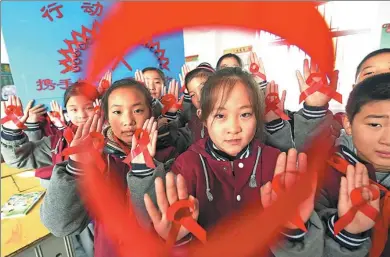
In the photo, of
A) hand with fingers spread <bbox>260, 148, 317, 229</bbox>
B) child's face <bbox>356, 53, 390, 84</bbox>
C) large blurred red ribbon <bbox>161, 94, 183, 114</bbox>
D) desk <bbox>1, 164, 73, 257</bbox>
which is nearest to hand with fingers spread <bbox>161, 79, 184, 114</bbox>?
large blurred red ribbon <bbox>161, 94, 183, 114</bbox>

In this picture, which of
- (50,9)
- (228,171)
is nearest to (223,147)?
(228,171)

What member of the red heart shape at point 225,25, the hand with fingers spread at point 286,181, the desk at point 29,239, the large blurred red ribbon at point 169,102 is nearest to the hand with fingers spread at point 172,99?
the large blurred red ribbon at point 169,102

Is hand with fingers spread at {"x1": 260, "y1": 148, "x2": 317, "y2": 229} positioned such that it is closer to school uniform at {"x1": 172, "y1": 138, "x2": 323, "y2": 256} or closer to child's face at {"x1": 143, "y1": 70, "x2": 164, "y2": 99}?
school uniform at {"x1": 172, "y1": 138, "x2": 323, "y2": 256}

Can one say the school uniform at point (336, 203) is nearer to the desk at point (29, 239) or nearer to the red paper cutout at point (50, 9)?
the red paper cutout at point (50, 9)

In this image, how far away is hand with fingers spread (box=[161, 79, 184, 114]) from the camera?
47cm

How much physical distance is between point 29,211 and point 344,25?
3.13 ft

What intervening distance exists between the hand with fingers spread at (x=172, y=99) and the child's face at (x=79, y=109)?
13 cm

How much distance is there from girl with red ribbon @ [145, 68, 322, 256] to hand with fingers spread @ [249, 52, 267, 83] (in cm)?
4

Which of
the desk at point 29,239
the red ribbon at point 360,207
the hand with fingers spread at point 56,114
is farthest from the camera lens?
the desk at point 29,239

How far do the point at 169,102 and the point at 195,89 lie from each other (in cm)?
6

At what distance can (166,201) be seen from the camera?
1.21ft

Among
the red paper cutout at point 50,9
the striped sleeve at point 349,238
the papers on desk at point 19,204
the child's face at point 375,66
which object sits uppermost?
the red paper cutout at point 50,9

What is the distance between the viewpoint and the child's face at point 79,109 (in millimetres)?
443

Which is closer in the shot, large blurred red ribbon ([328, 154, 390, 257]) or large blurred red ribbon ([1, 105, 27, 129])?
large blurred red ribbon ([328, 154, 390, 257])
